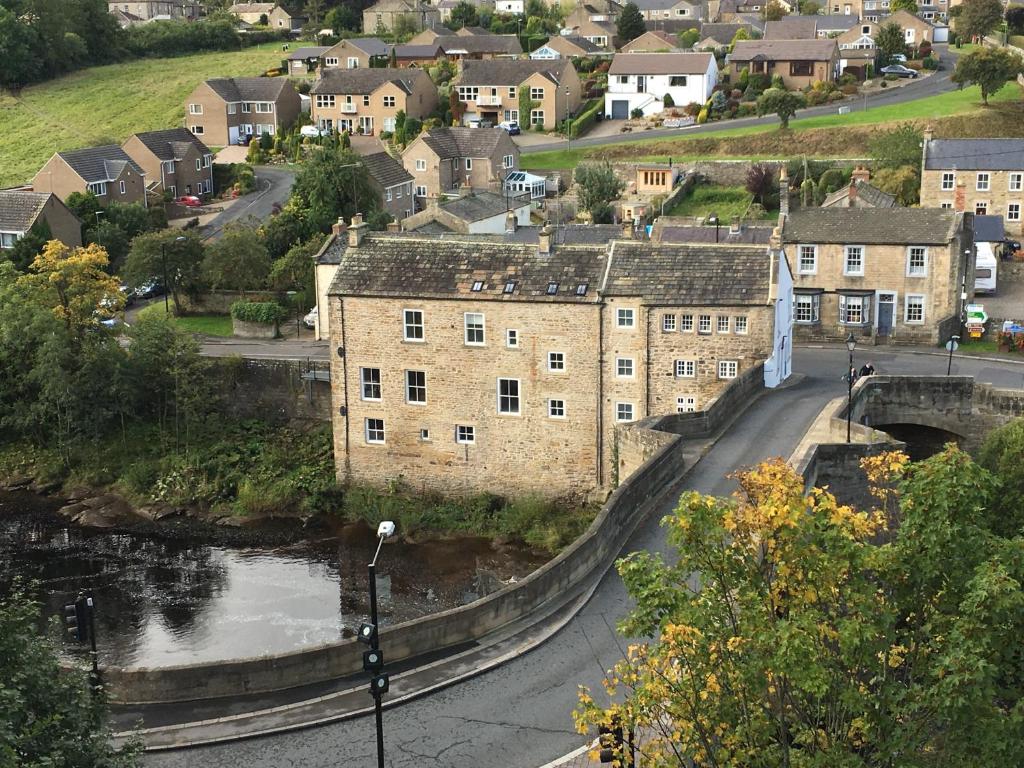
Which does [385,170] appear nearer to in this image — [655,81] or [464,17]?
[655,81]

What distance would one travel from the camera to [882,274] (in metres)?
51.3

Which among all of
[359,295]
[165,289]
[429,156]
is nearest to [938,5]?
[429,156]

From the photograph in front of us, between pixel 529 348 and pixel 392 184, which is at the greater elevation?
pixel 392 184

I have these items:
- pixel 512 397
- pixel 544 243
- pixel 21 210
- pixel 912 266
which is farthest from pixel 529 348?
pixel 21 210

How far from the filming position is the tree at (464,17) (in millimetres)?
136125

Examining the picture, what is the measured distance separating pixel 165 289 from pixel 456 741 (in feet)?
146

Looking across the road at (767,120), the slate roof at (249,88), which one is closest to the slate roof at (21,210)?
the road at (767,120)

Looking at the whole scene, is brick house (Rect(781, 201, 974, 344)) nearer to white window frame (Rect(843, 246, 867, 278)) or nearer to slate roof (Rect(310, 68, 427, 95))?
white window frame (Rect(843, 246, 867, 278))

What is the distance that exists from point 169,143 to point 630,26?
173 ft

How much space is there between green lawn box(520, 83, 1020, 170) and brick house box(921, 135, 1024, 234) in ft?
56.0

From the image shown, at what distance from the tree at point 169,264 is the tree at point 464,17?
263 feet

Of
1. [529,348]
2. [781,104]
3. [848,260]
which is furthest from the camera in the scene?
[781,104]

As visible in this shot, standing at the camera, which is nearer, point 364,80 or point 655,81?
point 655,81

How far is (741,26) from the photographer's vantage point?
120 m
